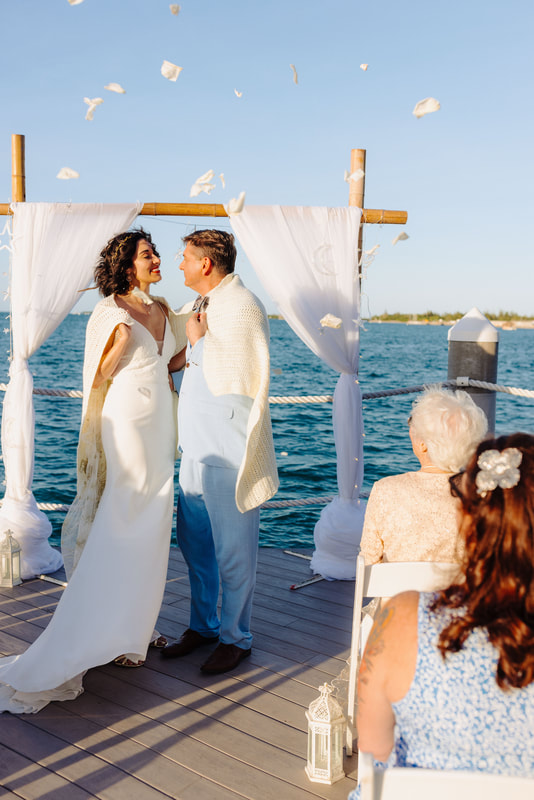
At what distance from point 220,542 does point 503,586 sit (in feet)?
5.80

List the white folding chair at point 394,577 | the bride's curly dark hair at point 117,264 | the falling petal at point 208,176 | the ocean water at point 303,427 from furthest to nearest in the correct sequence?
the ocean water at point 303,427, the falling petal at point 208,176, the bride's curly dark hair at point 117,264, the white folding chair at point 394,577

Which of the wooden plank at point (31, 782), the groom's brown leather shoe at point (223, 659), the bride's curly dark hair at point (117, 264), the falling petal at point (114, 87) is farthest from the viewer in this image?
the falling petal at point (114, 87)

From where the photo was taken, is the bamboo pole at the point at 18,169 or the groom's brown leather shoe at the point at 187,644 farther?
the bamboo pole at the point at 18,169

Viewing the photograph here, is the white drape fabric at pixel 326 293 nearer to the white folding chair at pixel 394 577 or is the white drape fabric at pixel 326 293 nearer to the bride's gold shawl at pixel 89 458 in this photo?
the bride's gold shawl at pixel 89 458

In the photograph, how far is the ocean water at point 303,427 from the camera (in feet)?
37.8

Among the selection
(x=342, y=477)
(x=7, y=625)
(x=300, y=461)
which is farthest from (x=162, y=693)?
(x=300, y=461)

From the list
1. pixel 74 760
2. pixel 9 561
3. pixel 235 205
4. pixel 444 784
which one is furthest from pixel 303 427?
pixel 444 784

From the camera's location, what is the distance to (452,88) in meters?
8.00

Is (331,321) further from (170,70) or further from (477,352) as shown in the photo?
(170,70)

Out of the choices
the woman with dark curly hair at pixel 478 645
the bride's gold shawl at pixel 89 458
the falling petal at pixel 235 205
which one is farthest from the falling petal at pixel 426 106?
the woman with dark curly hair at pixel 478 645

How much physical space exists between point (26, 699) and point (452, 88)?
791 centimetres

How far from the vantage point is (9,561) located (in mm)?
3373

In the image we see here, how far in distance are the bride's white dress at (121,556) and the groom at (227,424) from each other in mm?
127

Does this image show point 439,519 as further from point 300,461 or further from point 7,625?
point 300,461
